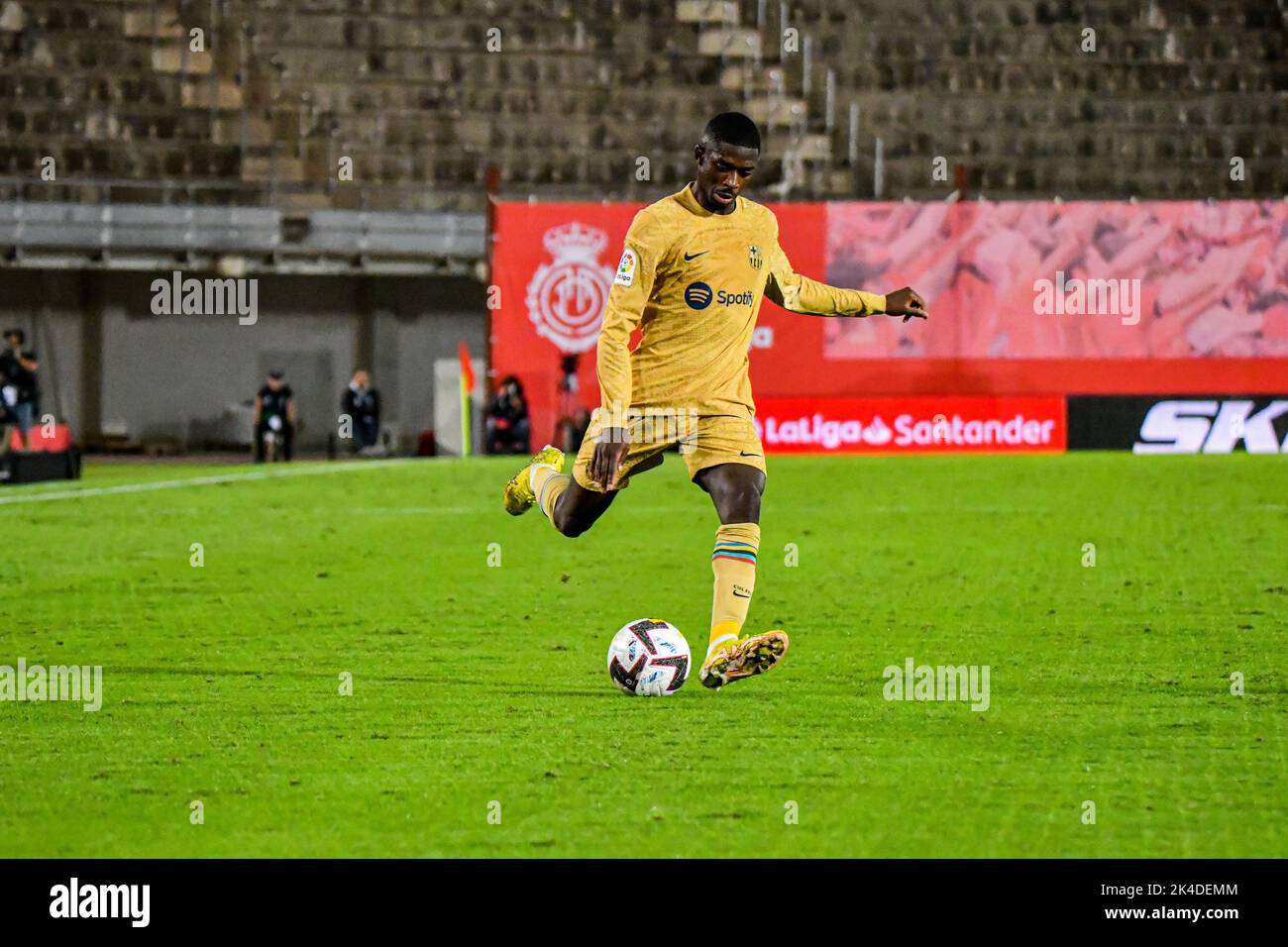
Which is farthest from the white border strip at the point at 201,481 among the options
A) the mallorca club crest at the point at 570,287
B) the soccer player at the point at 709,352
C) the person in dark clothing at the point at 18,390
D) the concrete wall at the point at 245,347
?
the soccer player at the point at 709,352

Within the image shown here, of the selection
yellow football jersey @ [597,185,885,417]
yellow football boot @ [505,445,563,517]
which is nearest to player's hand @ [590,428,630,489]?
yellow football jersey @ [597,185,885,417]

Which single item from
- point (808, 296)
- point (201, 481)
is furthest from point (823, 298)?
point (201, 481)

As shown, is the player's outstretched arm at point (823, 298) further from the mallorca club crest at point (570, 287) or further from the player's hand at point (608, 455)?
the mallorca club crest at point (570, 287)

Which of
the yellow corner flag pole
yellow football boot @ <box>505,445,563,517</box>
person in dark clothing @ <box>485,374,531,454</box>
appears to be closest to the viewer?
yellow football boot @ <box>505,445,563,517</box>

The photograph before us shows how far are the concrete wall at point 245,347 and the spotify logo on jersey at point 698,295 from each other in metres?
25.9

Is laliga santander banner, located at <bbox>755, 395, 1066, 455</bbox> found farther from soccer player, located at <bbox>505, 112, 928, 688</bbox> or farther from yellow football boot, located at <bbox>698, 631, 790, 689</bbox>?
yellow football boot, located at <bbox>698, 631, 790, 689</bbox>

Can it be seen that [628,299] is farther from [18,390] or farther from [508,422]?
[508,422]

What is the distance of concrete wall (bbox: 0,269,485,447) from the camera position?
1334 inches

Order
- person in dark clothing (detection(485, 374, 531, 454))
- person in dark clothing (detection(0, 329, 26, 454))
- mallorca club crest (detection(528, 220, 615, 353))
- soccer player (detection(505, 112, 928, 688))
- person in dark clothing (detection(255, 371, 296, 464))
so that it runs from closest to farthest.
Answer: soccer player (detection(505, 112, 928, 688)) < person in dark clothing (detection(0, 329, 26, 454)) < person in dark clothing (detection(485, 374, 531, 454)) < mallorca club crest (detection(528, 220, 615, 353)) < person in dark clothing (detection(255, 371, 296, 464))

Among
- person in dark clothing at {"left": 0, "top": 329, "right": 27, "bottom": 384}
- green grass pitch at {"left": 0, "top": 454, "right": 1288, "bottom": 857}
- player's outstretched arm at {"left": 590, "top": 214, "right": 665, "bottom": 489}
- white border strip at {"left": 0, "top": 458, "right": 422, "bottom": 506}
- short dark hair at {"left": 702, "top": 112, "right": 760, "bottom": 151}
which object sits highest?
short dark hair at {"left": 702, "top": 112, "right": 760, "bottom": 151}

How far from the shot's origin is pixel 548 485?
9320 mm

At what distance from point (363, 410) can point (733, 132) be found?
76.8ft
